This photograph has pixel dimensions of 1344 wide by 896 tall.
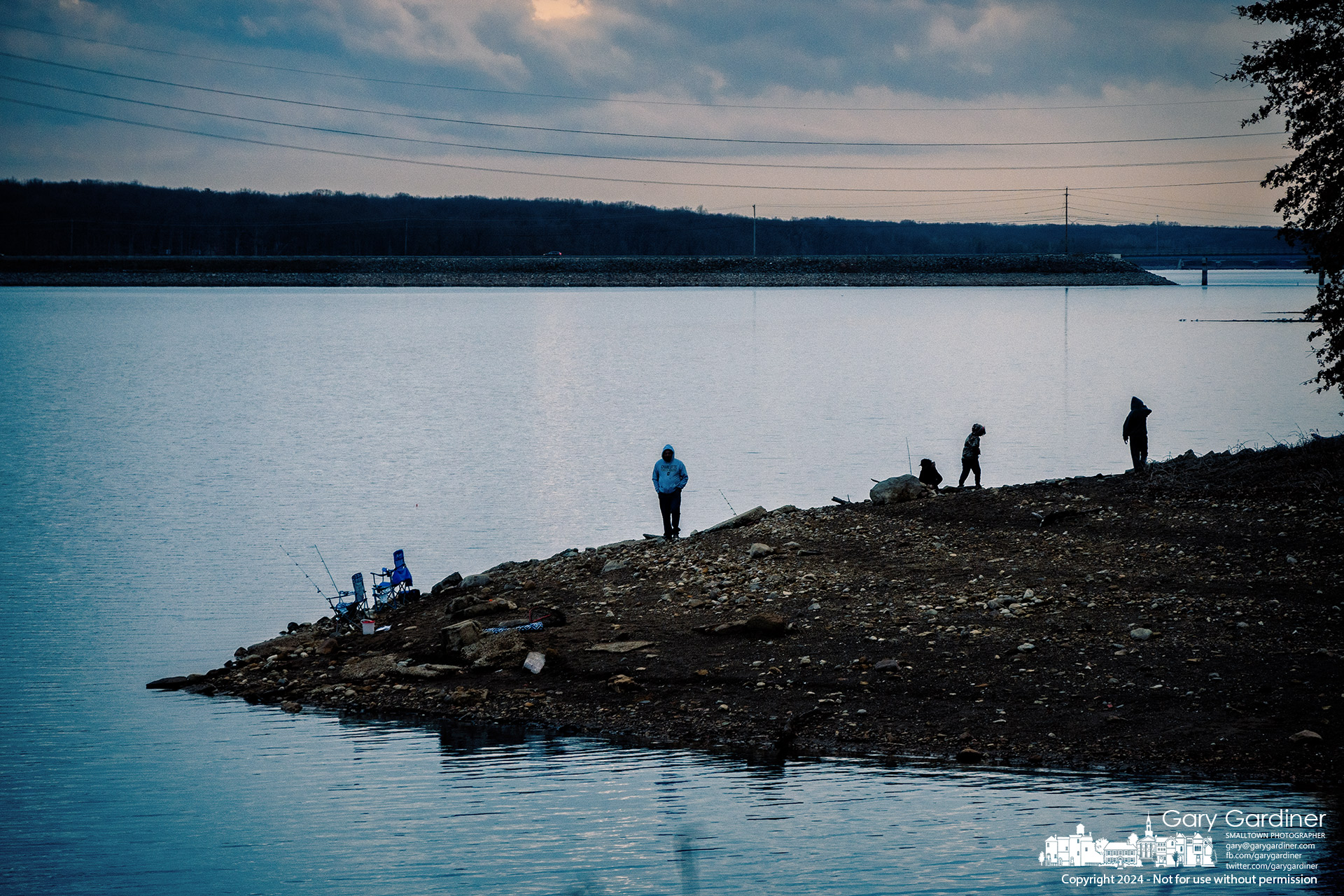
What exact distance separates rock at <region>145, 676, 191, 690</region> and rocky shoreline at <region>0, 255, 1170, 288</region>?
171 metres

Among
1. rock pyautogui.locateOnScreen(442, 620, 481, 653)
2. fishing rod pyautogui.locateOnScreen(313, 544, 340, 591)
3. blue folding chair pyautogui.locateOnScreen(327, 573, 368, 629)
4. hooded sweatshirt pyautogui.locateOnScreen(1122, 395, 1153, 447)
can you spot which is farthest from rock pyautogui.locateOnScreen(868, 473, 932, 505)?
fishing rod pyautogui.locateOnScreen(313, 544, 340, 591)

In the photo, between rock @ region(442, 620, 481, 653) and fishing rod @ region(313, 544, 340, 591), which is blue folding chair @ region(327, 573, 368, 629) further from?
fishing rod @ region(313, 544, 340, 591)

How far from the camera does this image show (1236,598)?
44.5 ft

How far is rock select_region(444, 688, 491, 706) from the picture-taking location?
1309 centimetres

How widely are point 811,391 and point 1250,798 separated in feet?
148

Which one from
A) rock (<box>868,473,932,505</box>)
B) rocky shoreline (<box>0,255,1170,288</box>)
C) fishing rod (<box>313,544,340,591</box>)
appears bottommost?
fishing rod (<box>313,544,340,591</box>)

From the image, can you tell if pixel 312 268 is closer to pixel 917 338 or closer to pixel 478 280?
pixel 478 280

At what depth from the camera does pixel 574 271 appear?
194 metres

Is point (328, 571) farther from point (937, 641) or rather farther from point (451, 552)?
point (937, 641)

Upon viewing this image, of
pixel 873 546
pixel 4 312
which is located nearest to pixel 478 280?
pixel 4 312

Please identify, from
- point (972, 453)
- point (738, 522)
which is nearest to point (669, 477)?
point (738, 522)

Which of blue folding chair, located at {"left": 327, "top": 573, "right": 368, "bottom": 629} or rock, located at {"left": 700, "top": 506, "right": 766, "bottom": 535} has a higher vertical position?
rock, located at {"left": 700, "top": 506, "right": 766, "bottom": 535}

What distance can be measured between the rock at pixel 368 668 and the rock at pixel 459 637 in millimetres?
687

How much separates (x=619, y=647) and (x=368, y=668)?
3123mm
